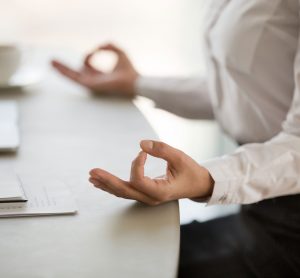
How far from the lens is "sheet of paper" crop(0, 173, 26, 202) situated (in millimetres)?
761

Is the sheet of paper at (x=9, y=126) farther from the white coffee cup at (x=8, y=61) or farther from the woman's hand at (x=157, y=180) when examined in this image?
the woman's hand at (x=157, y=180)

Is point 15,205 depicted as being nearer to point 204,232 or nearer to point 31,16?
point 204,232

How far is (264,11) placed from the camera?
39.0 inches

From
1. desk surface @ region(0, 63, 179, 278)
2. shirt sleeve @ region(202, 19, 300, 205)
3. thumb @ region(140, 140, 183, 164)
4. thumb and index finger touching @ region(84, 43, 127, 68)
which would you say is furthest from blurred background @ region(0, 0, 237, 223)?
thumb @ region(140, 140, 183, 164)

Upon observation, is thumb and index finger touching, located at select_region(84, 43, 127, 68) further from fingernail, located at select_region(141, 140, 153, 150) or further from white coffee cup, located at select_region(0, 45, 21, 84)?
fingernail, located at select_region(141, 140, 153, 150)

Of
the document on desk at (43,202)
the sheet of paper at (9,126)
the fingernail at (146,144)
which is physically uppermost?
the fingernail at (146,144)

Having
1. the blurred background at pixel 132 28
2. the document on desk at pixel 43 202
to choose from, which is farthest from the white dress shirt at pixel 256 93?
the blurred background at pixel 132 28

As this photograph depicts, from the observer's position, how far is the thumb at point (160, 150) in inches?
30.2

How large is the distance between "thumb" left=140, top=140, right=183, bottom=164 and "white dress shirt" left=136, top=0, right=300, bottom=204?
83 millimetres

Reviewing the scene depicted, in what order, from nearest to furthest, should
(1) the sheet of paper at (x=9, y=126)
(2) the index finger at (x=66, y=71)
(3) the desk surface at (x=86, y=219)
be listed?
(3) the desk surface at (x=86, y=219) → (1) the sheet of paper at (x=9, y=126) → (2) the index finger at (x=66, y=71)

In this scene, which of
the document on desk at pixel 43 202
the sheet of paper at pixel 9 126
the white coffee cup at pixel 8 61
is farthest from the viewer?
the white coffee cup at pixel 8 61

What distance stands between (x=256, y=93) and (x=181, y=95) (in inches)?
12.0

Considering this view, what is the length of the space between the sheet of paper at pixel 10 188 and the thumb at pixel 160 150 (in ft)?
0.55

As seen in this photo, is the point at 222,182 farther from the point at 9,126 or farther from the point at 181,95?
the point at 181,95
